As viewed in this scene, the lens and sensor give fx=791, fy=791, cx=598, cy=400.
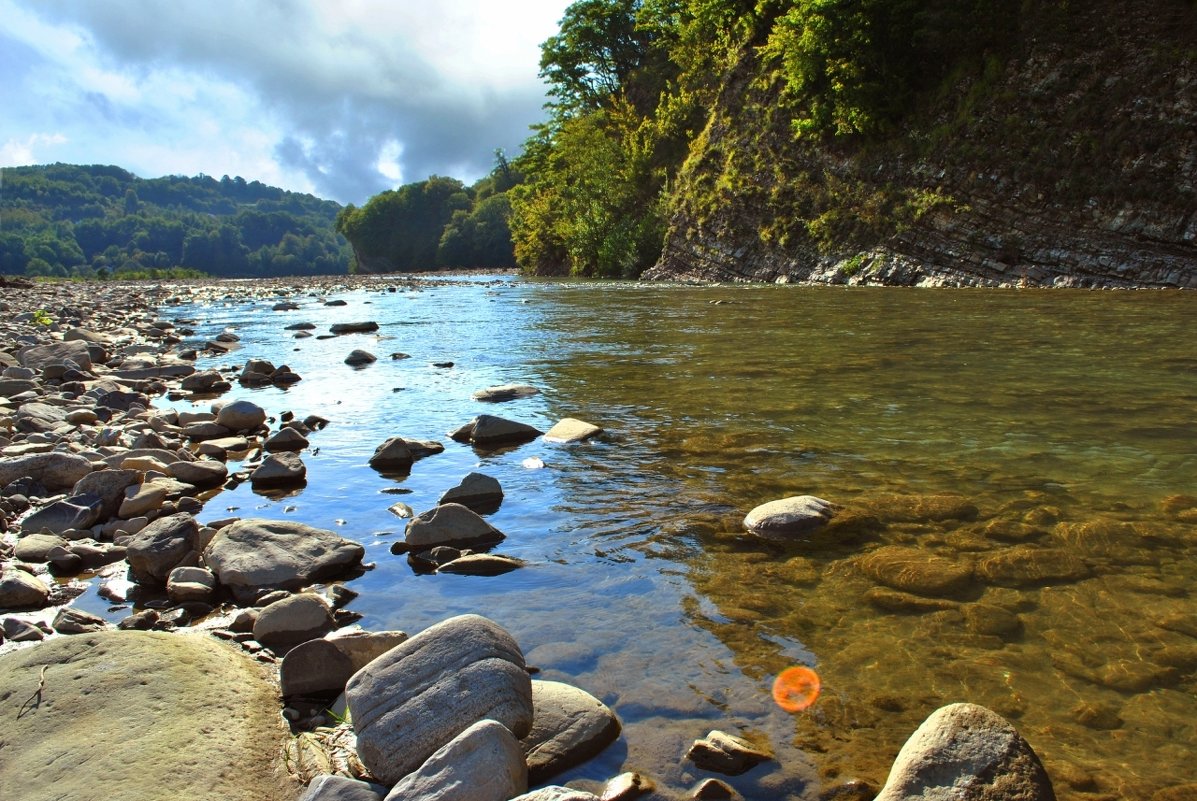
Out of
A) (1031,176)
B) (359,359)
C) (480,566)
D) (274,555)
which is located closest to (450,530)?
(480,566)

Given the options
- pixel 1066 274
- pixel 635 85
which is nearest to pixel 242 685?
pixel 1066 274

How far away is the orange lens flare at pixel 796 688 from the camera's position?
3061 mm

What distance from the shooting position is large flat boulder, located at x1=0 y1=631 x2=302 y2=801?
246cm

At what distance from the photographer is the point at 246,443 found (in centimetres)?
771

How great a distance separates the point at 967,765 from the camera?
2381 millimetres

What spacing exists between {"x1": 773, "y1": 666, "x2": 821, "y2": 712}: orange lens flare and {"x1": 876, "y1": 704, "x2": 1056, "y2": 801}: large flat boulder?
0.57m

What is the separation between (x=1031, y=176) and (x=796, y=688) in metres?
25.7

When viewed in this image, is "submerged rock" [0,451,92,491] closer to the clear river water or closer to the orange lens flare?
the clear river water

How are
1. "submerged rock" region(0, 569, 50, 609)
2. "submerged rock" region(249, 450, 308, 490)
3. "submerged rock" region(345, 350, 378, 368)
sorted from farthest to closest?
1. "submerged rock" region(345, 350, 378, 368)
2. "submerged rock" region(249, 450, 308, 490)
3. "submerged rock" region(0, 569, 50, 609)

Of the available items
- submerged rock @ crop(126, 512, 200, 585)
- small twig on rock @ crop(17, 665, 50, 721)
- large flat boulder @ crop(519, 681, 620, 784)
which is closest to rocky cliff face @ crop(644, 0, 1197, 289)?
large flat boulder @ crop(519, 681, 620, 784)

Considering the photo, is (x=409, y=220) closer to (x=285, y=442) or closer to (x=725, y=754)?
(x=285, y=442)

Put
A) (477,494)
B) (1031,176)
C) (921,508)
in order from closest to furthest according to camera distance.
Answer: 1. (921,508)
2. (477,494)
3. (1031,176)

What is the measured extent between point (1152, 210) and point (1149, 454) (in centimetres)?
1927

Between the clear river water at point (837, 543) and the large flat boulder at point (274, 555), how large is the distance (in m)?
0.28
